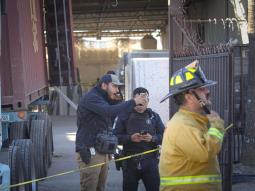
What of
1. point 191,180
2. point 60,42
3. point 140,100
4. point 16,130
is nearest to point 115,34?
point 60,42

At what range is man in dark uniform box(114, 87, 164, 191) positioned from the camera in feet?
19.3

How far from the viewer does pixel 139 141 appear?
5.98m

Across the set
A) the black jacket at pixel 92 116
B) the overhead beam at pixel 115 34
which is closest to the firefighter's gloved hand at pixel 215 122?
the black jacket at pixel 92 116

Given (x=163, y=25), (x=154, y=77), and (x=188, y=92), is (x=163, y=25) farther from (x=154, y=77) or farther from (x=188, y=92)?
(x=188, y=92)

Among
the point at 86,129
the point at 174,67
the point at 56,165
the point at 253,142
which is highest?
the point at 174,67

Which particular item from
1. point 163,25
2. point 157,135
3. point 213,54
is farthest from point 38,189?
point 163,25

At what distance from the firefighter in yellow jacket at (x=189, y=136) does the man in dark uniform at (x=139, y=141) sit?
2392 millimetres

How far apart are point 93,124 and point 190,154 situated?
2.81 metres

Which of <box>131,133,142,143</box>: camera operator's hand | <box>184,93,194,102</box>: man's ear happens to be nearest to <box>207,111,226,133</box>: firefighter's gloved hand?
<box>184,93,194,102</box>: man's ear

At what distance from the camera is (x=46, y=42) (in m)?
12.0

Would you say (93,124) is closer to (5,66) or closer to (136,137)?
(136,137)

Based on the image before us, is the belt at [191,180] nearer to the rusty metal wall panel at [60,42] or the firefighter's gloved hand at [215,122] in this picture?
the firefighter's gloved hand at [215,122]

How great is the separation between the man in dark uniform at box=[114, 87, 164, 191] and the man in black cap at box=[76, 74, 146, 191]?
0.15m

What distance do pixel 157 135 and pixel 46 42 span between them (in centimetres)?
645
